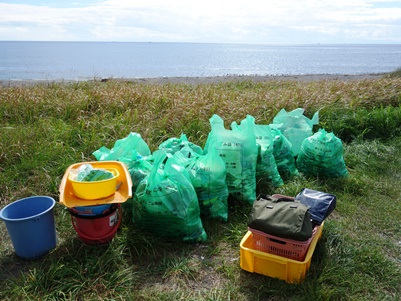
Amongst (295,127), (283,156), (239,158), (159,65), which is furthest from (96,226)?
(159,65)

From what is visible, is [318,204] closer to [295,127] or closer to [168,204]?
[168,204]

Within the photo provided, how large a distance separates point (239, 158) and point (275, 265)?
3.46 feet

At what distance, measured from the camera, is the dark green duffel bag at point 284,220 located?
1910 millimetres

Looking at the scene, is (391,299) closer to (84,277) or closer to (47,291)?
(84,277)

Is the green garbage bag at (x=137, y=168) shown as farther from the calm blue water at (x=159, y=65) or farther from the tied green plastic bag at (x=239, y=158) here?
the calm blue water at (x=159, y=65)

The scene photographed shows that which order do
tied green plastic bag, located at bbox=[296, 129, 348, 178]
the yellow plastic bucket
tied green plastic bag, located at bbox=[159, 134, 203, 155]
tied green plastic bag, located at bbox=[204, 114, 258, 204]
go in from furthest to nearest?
tied green plastic bag, located at bbox=[296, 129, 348, 178], tied green plastic bag, located at bbox=[159, 134, 203, 155], tied green plastic bag, located at bbox=[204, 114, 258, 204], the yellow plastic bucket

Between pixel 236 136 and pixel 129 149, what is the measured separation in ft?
3.16

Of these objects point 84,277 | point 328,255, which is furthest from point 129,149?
point 328,255

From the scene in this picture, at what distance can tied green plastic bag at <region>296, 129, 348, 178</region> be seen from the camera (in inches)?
134

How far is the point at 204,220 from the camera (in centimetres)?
272

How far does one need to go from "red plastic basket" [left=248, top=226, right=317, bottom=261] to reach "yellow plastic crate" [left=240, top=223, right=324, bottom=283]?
47 millimetres

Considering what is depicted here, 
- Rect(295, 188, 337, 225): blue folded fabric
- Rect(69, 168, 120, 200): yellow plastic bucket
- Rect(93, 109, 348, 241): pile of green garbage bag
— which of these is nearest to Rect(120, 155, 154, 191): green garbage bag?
Rect(93, 109, 348, 241): pile of green garbage bag

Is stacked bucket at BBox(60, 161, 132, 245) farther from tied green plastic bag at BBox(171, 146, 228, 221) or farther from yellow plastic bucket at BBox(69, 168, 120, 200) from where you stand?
tied green plastic bag at BBox(171, 146, 228, 221)

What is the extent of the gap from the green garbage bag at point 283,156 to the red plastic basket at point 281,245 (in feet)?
5.01
